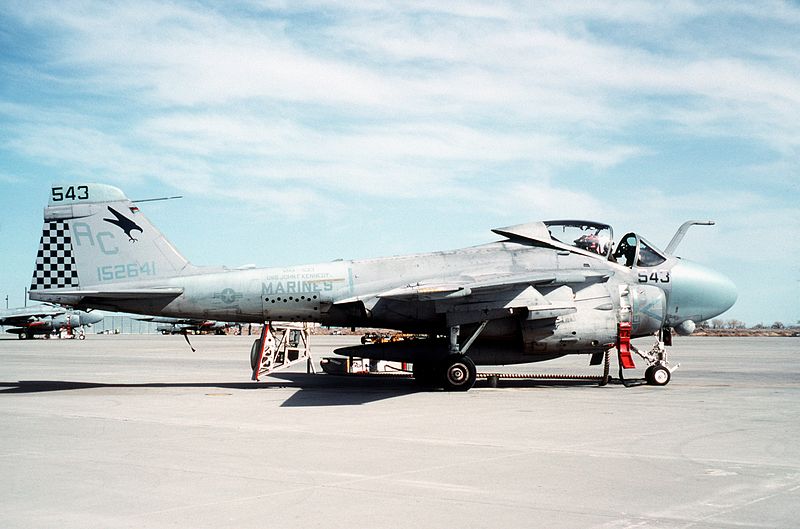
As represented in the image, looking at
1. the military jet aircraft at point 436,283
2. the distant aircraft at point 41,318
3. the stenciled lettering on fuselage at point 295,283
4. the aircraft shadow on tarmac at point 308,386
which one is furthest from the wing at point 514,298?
the distant aircraft at point 41,318

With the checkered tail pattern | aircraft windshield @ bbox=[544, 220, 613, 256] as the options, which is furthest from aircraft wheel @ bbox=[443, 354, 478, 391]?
the checkered tail pattern

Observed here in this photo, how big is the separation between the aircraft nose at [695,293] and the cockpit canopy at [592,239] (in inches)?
24.3

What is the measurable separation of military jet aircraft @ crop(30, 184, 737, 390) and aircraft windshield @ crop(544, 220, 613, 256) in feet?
0.08

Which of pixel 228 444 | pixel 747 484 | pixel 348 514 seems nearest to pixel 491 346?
pixel 228 444

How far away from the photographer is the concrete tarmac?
20.6 ft

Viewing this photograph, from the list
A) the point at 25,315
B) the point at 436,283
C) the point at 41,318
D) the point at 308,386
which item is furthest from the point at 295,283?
the point at 41,318

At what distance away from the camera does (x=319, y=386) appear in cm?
1873

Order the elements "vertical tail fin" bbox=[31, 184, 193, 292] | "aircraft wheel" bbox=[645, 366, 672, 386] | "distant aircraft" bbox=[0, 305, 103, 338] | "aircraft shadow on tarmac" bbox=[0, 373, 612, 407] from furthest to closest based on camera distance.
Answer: "distant aircraft" bbox=[0, 305, 103, 338] → "aircraft wheel" bbox=[645, 366, 672, 386] → "vertical tail fin" bbox=[31, 184, 193, 292] → "aircraft shadow on tarmac" bbox=[0, 373, 612, 407]

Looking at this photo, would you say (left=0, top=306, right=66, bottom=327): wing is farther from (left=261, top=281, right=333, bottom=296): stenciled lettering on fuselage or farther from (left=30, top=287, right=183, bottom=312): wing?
(left=261, top=281, right=333, bottom=296): stenciled lettering on fuselage

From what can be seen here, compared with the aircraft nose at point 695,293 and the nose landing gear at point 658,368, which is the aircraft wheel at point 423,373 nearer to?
the nose landing gear at point 658,368

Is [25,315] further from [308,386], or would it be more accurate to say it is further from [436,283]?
[436,283]

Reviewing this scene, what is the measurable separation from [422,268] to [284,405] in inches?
200

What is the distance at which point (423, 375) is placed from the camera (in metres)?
18.5

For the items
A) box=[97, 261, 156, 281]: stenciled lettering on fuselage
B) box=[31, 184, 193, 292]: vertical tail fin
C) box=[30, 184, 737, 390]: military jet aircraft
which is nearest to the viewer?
box=[30, 184, 737, 390]: military jet aircraft
